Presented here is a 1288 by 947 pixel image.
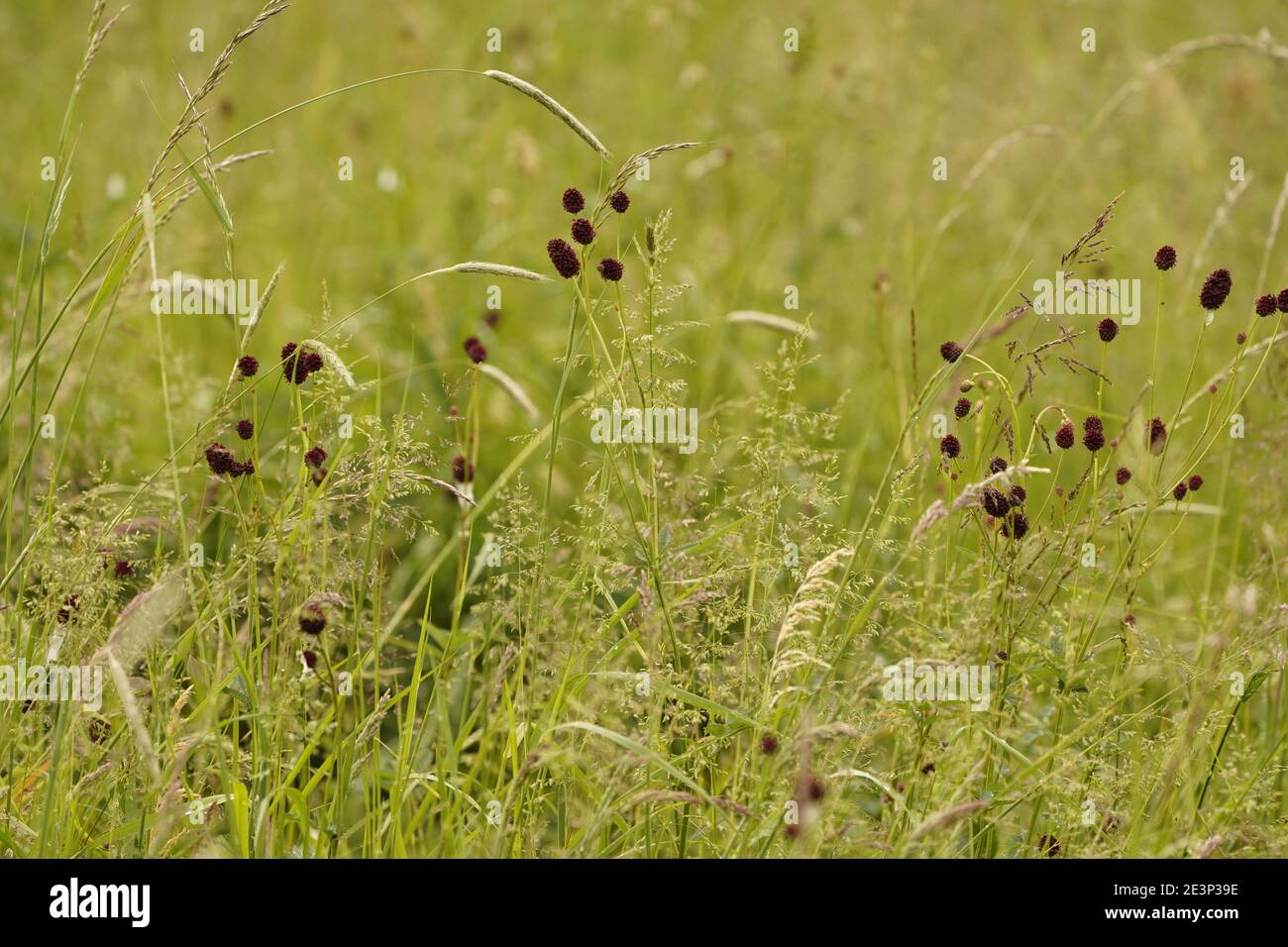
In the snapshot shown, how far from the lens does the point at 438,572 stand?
304cm

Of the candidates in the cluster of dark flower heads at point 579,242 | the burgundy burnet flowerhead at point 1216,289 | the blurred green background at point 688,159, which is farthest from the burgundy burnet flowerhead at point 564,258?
the blurred green background at point 688,159

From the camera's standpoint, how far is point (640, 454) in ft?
8.72

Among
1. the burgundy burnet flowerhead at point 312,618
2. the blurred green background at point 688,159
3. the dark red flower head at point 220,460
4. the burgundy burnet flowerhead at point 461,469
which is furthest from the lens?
the blurred green background at point 688,159

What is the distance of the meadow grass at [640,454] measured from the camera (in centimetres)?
169

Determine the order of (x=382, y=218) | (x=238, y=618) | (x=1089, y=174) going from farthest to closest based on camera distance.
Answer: (x=1089, y=174) → (x=382, y=218) → (x=238, y=618)

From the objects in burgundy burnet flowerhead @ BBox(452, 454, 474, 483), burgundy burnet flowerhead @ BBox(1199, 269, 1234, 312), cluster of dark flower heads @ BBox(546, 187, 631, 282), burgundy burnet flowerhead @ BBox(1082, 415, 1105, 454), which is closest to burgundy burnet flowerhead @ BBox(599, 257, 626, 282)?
cluster of dark flower heads @ BBox(546, 187, 631, 282)

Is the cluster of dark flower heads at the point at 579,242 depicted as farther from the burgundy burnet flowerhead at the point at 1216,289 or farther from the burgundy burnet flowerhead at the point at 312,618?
the burgundy burnet flowerhead at the point at 1216,289

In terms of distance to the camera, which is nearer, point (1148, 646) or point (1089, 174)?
point (1148, 646)

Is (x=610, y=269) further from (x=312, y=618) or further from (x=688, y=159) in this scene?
(x=688, y=159)

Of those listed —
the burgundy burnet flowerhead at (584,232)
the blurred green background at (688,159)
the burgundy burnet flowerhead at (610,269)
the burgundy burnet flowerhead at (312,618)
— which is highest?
the blurred green background at (688,159)
